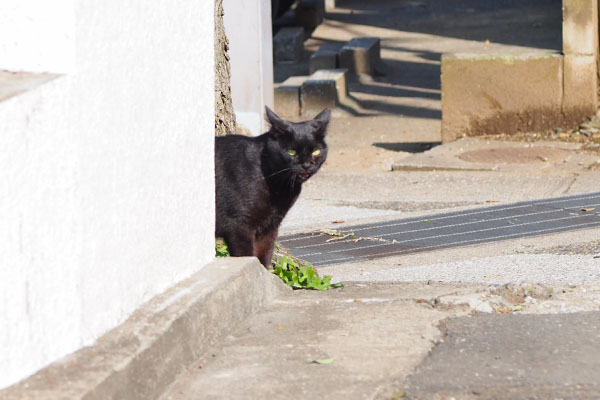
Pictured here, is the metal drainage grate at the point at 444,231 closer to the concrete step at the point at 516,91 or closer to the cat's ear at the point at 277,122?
the cat's ear at the point at 277,122

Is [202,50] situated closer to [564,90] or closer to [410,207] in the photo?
[410,207]

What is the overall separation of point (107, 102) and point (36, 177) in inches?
15.9

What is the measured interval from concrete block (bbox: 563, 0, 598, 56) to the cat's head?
5459 millimetres

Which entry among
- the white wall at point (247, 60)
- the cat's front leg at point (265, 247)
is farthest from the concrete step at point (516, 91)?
the cat's front leg at point (265, 247)

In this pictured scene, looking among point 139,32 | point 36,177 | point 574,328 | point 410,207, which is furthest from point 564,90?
point 36,177

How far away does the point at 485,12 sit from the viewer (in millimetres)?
20578

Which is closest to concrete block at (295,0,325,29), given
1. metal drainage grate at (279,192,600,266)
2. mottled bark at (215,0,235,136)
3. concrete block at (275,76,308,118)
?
concrete block at (275,76,308,118)

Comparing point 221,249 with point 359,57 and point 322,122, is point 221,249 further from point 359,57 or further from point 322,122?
point 359,57

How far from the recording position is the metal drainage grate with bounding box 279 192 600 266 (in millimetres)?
5723

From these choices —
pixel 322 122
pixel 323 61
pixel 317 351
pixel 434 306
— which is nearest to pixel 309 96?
pixel 323 61

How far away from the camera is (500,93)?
1005cm

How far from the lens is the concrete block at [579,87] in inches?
390

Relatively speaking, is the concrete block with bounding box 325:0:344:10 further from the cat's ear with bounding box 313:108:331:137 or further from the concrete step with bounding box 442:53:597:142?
the cat's ear with bounding box 313:108:331:137

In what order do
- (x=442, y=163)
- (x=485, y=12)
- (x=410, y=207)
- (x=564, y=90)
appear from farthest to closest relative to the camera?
(x=485, y=12), (x=564, y=90), (x=442, y=163), (x=410, y=207)
